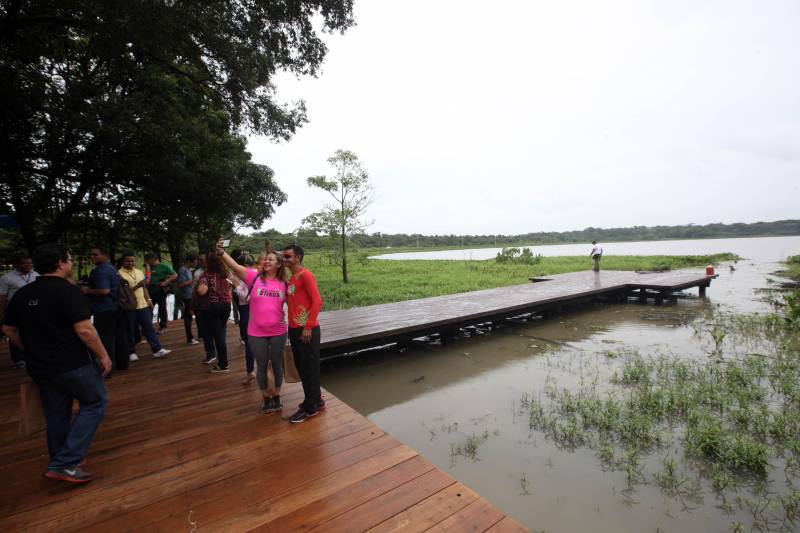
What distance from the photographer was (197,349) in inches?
236

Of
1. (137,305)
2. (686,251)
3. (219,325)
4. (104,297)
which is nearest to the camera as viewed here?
(104,297)

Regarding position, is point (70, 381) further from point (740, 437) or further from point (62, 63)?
point (62, 63)

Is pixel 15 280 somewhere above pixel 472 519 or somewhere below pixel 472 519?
above

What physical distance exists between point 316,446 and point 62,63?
11262mm

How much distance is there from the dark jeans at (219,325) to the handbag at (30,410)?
1.99 m

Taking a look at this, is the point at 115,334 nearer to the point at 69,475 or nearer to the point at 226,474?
the point at 69,475

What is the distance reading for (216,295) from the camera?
4625 mm

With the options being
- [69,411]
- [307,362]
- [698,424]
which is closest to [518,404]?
[698,424]

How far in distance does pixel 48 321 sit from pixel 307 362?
6.45ft

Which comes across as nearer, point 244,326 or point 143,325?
point 244,326

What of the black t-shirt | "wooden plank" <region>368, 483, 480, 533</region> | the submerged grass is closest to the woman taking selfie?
the black t-shirt

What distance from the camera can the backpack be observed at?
193 inches

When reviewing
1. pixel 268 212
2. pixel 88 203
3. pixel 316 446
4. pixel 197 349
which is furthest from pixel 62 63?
pixel 316 446

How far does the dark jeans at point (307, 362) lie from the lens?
3.45 m
